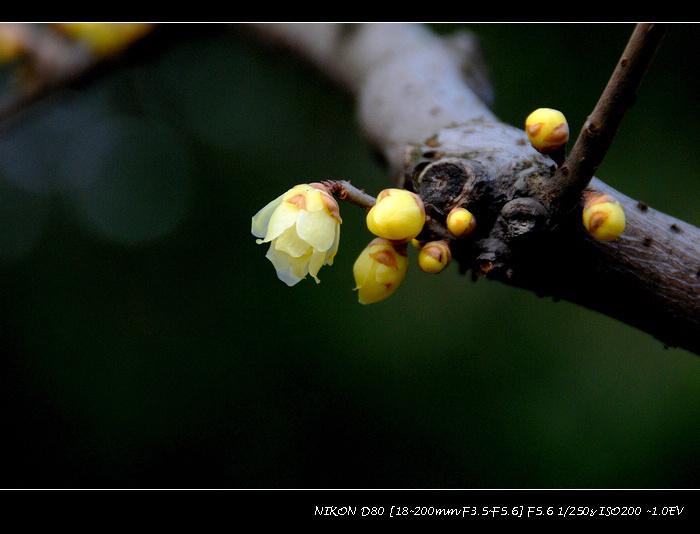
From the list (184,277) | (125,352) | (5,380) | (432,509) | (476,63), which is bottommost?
(5,380)

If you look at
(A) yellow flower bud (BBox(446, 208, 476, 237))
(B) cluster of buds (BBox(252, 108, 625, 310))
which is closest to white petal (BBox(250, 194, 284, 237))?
(B) cluster of buds (BBox(252, 108, 625, 310))

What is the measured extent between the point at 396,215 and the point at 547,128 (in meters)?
0.21

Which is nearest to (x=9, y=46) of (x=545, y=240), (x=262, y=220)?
(x=262, y=220)

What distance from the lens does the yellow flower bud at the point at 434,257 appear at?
679mm

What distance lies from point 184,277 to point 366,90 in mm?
1875

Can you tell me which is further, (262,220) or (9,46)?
(9,46)

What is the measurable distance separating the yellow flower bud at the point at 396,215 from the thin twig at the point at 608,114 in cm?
19

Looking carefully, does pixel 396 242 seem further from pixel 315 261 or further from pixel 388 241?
pixel 315 261

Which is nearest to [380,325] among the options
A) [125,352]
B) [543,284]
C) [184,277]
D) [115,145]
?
[184,277]

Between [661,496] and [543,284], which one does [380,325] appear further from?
[543,284]

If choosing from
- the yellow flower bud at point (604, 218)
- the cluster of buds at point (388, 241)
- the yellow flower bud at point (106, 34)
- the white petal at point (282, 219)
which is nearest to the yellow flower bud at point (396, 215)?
the cluster of buds at point (388, 241)

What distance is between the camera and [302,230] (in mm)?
646

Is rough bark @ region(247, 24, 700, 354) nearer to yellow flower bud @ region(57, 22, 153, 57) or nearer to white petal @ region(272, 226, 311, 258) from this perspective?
white petal @ region(272, 226, 311, 258)

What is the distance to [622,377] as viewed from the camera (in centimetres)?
228
